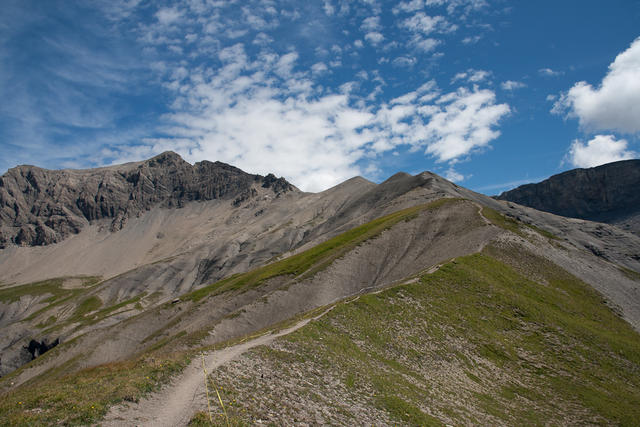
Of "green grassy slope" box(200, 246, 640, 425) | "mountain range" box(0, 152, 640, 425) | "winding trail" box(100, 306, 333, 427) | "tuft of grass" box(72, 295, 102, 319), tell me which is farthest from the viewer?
"tuft of grass" box(72, 295, 102, 319)

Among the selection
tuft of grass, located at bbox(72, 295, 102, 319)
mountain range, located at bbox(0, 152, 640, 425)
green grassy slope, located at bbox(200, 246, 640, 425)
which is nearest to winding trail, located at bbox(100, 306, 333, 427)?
mountain range, located at bbox(0, 152, 640, 425)

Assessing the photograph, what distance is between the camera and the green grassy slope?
66.4 feet

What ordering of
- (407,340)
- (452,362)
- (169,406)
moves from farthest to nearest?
(407,340) < (452,362) < (169,406)

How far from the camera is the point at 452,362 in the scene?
102ft

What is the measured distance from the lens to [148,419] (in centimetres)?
1534

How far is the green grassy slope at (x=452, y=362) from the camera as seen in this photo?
2023cm

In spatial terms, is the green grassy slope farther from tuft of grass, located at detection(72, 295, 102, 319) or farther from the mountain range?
tuft of grass, located at detection(72, 295, 102, 319)

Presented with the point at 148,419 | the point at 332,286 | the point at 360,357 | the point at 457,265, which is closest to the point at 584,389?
the point at 360,357

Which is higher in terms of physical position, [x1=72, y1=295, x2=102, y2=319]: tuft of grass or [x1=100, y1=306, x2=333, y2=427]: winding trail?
[x1=100, y1=306, x2=333, y2=427]: winding trail

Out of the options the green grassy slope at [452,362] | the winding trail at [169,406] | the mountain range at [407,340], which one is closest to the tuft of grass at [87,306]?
the mountain range at [407,340]

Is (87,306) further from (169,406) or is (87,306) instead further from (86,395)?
(169,406)

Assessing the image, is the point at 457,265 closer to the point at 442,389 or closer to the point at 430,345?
the point at 430,345

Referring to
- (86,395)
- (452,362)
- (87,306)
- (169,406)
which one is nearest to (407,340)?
(452,362)

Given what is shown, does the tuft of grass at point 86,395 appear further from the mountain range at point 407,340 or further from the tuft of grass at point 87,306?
the tuft of grass at point 87,306
